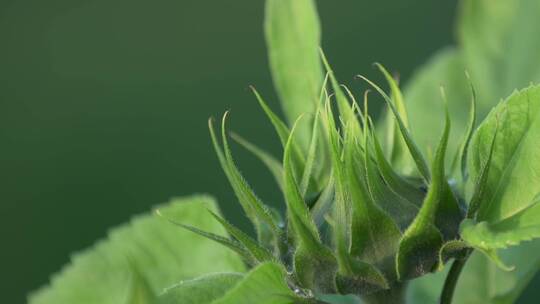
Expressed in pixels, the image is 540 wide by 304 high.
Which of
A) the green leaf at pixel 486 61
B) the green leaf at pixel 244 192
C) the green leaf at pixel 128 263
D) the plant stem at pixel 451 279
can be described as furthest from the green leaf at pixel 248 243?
the green leaf at pixel 486 61

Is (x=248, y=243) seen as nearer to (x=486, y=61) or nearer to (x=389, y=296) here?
(x=389, y=296)

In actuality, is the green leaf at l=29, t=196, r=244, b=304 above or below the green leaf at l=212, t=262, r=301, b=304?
below

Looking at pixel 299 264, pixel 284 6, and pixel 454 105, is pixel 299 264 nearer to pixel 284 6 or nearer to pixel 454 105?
pixel 284 6

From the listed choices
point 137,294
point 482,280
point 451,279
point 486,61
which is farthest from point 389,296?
point 486,61

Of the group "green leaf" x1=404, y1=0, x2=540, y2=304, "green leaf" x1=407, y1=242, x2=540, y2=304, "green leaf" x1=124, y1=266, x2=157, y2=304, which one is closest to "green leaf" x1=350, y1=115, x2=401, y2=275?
"green leaf" x1=124, y1=266, x2=157, y2=304

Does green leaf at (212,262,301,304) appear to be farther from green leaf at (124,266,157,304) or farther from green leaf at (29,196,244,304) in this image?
green leaf at (29,196,244,304)

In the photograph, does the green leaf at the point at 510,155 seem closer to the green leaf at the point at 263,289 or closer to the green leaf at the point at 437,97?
the green leaf at the point at 263,289
